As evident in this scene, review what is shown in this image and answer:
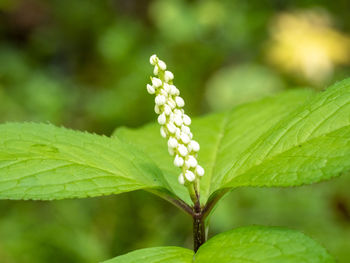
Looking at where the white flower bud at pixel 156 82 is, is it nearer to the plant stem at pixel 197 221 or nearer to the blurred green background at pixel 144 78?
the plant stem at pixel 197 221

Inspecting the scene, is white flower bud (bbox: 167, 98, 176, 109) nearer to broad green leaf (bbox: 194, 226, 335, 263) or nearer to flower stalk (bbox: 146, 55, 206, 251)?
flower stalk (bbox: 146, 55, 206, 251)

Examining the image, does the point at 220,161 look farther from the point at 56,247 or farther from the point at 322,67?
the point at 322,67

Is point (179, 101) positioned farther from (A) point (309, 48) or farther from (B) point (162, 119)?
(A) point (309, 48)

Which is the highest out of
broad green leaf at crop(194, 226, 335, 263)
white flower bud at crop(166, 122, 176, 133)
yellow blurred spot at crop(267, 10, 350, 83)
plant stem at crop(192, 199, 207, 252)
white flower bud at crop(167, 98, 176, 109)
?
yellow blurred spot at crop(267, 10, 350, 83)

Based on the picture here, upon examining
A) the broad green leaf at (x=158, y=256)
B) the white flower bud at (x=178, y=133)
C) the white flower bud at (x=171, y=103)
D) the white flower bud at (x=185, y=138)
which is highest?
the white flower bud at (x=171, y=103)

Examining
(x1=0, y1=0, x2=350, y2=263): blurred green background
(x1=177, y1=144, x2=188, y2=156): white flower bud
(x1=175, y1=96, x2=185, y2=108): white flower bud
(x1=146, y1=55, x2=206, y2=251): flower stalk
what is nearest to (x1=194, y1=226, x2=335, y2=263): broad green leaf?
(x1=146, y1=55, x2=206, y2=251): flower stalk

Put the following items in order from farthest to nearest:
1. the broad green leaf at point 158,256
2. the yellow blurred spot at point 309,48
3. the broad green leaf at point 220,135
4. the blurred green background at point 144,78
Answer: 1. the yellow blurred spot at point 309,48
2. the blurred green background at point 144,78
3. the broad green leaf at point 220,135
4. the broad green leaf at point 158,256

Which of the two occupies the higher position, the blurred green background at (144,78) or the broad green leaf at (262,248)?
the blurred green background at (144,78)

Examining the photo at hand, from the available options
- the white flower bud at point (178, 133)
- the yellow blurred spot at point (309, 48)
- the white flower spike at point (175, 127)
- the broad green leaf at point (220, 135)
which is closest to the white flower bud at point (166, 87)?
the white flower spike at point (175, 127)
